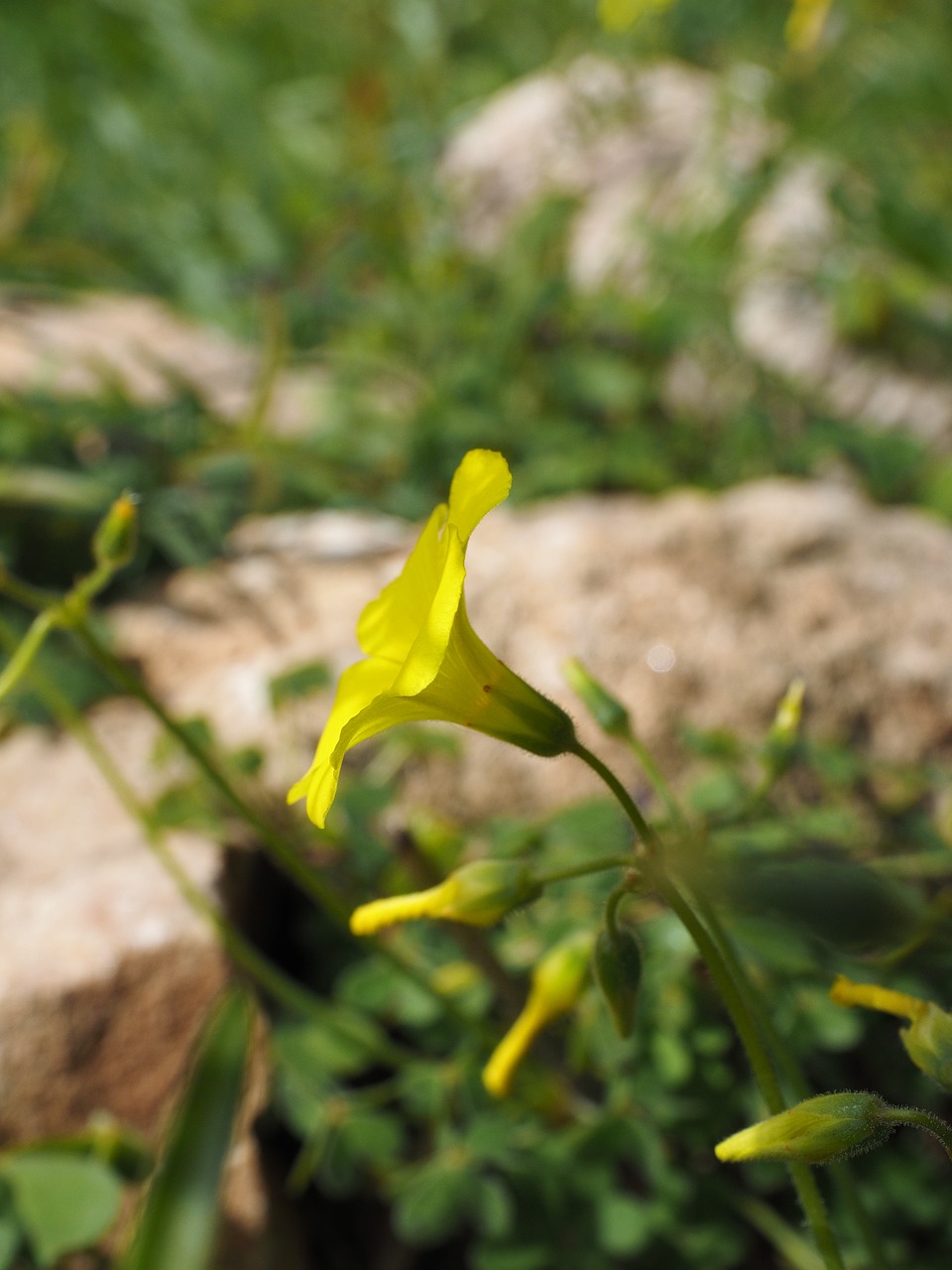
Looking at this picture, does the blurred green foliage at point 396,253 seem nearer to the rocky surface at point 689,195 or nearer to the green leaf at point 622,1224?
the rocky surface at point 689,195

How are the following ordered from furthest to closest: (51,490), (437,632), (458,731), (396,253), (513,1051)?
(396,253) → (51,490) → (458,731) → (513,1051) → (437,632)

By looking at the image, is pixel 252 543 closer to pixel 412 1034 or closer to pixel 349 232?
pixel 412 1034

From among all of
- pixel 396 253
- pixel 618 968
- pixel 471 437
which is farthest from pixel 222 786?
pixel 396 253

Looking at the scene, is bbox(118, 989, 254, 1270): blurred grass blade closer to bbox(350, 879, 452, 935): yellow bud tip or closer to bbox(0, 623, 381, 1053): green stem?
bbox(0, 623, 381, 1053): green stem

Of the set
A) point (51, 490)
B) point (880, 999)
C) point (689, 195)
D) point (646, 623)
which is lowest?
point (51, 490)

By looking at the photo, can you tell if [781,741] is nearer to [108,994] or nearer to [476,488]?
[476,488]

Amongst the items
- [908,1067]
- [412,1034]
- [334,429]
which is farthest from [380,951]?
[334,429]
